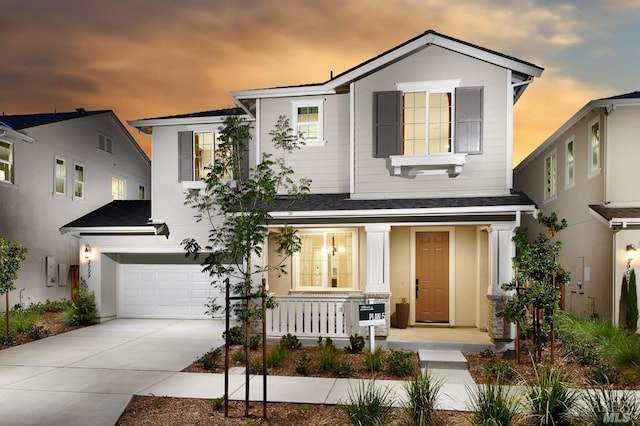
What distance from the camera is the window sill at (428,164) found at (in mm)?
11234

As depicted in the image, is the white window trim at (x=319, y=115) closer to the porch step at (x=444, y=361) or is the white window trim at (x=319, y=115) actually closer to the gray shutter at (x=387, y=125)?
the gray shutter at (x=387, y=125)

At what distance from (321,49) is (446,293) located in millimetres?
8422

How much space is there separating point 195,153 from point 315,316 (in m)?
6.61

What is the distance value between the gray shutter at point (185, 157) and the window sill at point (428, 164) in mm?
6530

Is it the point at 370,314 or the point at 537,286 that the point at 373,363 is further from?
the point at 537,286

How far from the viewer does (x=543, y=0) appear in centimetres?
1264

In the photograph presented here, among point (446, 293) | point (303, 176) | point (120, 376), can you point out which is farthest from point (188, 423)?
point (446, 293)

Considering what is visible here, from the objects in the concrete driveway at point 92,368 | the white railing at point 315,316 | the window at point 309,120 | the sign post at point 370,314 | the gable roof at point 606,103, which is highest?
the gable roof at point 606,103

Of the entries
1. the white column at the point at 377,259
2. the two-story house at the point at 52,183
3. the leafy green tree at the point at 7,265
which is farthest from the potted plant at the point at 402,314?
the two-story house at the point at 52,183

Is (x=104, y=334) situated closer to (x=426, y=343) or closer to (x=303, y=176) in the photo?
(x=303, y=176)

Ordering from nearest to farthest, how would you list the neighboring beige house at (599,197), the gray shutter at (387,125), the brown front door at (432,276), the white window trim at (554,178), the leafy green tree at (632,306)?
the gray shutter at (387,125)
the leafy green tree at (632,306)
the neighboring beige house at (599,197)
the brown front door at (432,276)
the white window trim at (554,178)

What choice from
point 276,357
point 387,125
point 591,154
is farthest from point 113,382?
point 591,154

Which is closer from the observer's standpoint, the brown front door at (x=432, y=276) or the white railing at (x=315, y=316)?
the white railing at (x=315, y=316)

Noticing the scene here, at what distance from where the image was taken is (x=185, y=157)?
579 inches
